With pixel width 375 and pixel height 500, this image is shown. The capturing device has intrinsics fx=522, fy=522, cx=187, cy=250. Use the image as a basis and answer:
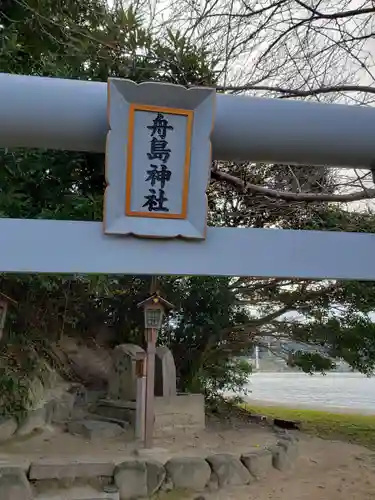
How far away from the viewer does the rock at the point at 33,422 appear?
670 cm

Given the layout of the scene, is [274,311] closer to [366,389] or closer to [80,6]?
[80,6]

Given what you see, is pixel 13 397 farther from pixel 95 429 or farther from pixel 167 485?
pixel 167 485

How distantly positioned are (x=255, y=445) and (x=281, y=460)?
416mm

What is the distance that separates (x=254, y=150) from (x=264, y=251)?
16.1 inches

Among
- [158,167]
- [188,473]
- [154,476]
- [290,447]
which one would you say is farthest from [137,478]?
[158,167]

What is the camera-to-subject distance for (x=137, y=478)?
561cm

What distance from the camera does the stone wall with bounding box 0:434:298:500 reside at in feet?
17.4

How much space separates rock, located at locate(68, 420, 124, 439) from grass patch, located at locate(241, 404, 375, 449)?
3651mm

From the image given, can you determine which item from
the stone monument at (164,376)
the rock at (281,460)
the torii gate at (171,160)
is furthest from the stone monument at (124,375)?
the torii gate at (171,160)

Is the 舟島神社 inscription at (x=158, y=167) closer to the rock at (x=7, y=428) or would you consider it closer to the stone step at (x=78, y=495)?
the stone step at (x=78, y=495)

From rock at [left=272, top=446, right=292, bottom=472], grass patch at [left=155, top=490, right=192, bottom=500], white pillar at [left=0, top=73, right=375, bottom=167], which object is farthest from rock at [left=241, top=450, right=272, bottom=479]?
white pillar at [left=0, top=73, right=375, bottom=167]

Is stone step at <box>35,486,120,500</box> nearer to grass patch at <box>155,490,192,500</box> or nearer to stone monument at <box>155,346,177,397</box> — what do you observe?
grass patch at <box>155,490,192,500</box>

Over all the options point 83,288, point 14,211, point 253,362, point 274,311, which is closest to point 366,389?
point 253,362

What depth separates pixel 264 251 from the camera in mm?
1911
